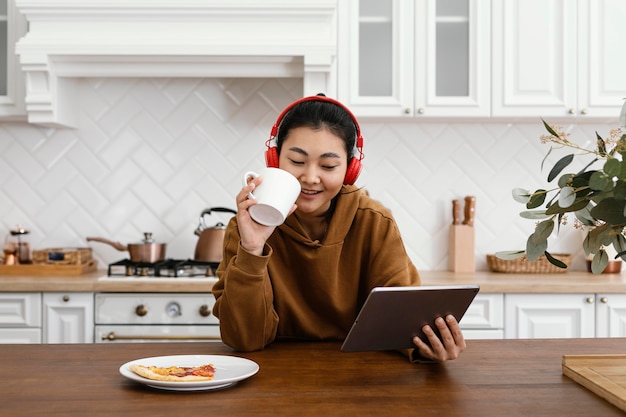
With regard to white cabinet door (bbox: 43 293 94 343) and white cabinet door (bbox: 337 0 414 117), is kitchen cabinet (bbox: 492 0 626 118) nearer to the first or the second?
white cabinet door (bbox: 337 0 414 117)

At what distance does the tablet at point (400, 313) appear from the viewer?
1.33m

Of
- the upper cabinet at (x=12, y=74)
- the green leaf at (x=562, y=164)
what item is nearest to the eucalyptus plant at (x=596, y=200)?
the green leaf at (x=562, y=164)

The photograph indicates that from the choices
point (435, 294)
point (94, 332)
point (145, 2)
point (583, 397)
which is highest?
point (145, 2)

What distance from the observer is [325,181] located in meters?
1.74

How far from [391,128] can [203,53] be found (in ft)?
3.29

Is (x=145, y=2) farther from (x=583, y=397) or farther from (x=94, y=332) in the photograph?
(x=583, y=397)

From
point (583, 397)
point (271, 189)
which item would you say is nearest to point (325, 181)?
point (271, 189)

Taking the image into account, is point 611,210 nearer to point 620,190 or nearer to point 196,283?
point 620,190

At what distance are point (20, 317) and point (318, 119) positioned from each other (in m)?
1.77

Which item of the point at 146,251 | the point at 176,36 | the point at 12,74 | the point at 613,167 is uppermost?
the point at 176,36

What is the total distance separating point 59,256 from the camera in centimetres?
324

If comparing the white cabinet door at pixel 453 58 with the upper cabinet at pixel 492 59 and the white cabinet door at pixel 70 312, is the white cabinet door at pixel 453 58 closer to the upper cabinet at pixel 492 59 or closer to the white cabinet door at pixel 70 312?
Result: the upper cabinet at pixel 492 59

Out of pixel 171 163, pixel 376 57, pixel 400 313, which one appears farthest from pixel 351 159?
pixel 171 163

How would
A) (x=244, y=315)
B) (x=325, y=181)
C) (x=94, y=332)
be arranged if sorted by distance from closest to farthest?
(x=244, y=315), (x=325, y=181), (x=94, y=332)
